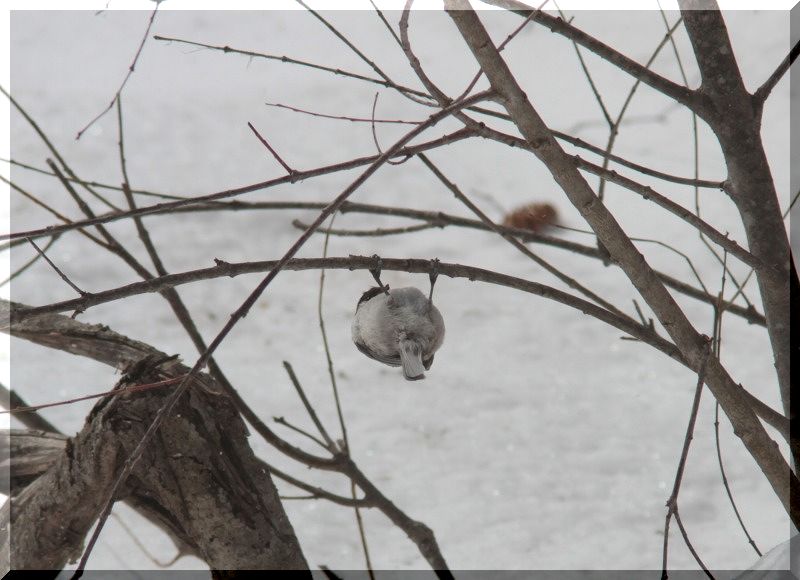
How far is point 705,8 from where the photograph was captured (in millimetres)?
1064

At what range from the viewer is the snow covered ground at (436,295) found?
2.22 metres

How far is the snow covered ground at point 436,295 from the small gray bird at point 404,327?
1.13m

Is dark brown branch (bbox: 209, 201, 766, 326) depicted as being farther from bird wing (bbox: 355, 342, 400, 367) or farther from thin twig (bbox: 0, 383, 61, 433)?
thin twig (bbox: 0, 383, 61, 433)

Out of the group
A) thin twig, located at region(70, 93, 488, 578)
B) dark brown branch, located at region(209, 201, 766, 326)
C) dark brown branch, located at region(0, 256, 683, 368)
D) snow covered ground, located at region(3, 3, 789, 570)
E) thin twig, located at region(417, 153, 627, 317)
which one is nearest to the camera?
thin twig, located at region(70, 93, 488, 578)

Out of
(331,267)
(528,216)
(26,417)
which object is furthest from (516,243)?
(528,216)

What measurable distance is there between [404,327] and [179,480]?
0.45 meters

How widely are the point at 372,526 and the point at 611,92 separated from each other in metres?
2.39

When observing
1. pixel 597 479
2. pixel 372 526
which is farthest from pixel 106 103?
pixel 597 479

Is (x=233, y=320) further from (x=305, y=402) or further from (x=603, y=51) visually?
(x=305, y=402)

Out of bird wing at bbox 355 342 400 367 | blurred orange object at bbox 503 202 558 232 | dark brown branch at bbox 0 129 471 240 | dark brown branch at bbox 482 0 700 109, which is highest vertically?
blurred orange object at bbox 503 202 558 232

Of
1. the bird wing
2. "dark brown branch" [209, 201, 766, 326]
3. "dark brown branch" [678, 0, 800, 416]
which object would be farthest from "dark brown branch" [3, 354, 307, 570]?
"dark brown branch" [678, 0, 800, 416]

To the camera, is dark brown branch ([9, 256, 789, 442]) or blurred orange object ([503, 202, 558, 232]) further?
blurred orange object ([503, 202, 558, 232])

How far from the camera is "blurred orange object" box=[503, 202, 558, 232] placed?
3053mm

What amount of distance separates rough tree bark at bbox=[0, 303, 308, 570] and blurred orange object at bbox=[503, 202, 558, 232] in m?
1.95
